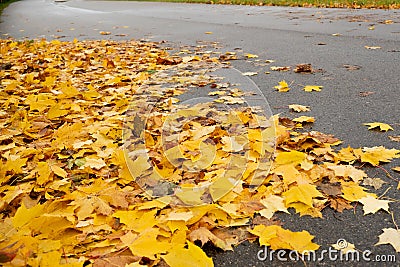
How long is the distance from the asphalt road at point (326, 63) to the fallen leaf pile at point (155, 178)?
0.06 meters

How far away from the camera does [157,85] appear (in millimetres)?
3535

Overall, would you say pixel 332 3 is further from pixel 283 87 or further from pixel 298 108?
pixel 298 108

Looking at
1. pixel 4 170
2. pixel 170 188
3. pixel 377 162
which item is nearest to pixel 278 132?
pixel 377 162

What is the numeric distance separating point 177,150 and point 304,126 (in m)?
0.85

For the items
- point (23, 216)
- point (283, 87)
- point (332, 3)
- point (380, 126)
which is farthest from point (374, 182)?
point (332, 3)

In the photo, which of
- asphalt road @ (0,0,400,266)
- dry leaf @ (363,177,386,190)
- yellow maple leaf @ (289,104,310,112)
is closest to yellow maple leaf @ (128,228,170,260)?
asphalt road @ (0,0,400,266)

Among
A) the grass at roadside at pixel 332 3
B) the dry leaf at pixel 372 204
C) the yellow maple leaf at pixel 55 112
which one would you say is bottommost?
the dry leaf at pixel 372 204

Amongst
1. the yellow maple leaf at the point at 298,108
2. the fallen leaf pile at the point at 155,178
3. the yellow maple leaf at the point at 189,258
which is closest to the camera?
the yellow maple leaf at the point at 189,258

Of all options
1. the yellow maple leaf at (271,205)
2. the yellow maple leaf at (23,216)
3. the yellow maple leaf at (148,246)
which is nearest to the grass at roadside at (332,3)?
the yellow maple leaf at (271,205)

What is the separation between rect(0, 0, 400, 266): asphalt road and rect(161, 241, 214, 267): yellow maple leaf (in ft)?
0.27

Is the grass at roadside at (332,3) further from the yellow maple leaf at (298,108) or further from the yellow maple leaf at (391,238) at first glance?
the yellow maple leaf at (391,238)

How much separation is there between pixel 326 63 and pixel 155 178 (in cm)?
276

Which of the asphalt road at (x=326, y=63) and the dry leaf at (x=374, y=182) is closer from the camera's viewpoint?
the asphalt road at (x=326, y=63)

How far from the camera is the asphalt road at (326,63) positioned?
1.45 metres
